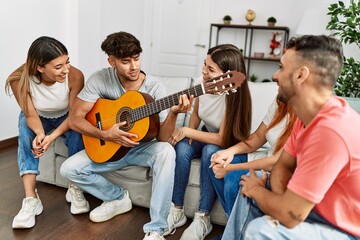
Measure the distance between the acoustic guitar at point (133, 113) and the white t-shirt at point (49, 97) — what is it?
0.22 m

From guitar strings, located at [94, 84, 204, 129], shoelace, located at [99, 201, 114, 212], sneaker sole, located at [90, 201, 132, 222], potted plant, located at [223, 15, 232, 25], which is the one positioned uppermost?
potted plant, located at [223, 15, 232, 25]

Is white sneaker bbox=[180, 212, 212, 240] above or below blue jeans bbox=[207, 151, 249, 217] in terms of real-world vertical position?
below

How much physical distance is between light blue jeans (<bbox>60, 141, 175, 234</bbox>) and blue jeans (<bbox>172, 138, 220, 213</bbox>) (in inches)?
3.4

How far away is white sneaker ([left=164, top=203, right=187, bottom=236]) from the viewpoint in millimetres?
1905

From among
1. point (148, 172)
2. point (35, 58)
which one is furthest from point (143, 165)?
point (35, 58)

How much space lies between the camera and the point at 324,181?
0.97 m

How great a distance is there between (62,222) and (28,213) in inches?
6.9

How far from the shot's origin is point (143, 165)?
1996 millimetres

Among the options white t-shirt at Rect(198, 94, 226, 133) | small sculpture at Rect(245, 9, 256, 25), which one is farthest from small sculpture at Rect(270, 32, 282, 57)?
white t-shirt at Rect(198, 94, 226, 133)

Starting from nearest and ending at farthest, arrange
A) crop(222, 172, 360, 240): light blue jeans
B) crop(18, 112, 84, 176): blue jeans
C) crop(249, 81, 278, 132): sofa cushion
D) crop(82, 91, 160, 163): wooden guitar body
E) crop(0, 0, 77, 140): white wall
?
1. crop(222, 172, 360, 240): light blue jeans
2. crop(82, 91, 160, 163): wooden guitar body
3. crop(18, 112, 84, 176): blue jeans
4. crop(249, 81, 278, 132): sofa cushion
5. crop(0, 0, 77, 140): white wall

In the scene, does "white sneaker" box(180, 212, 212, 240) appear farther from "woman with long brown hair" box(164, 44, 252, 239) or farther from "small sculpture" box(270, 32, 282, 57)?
"small sculpture" box(270, 32, 282, 57)

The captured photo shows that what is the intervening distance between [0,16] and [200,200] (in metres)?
2.28

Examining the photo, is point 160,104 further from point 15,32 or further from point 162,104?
point 15,32

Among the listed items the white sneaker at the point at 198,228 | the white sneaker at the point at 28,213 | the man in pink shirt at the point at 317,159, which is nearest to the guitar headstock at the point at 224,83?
the man in pink shirt at the point at 317,159
